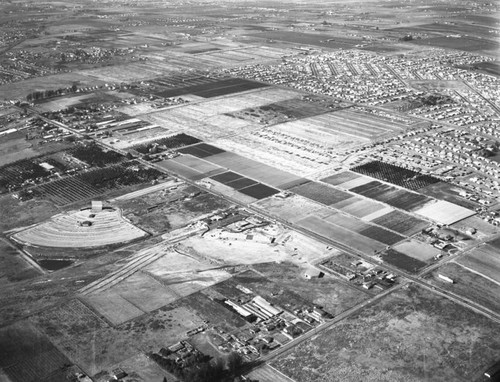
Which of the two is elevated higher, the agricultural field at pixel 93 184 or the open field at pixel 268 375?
the agricultural field at pixel 93 184

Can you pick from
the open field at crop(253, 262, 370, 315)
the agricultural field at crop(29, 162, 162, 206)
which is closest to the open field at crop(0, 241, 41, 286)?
the agricultural field at crop(29, 162, 162, 206)

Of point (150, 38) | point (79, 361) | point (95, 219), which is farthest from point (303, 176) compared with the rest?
point (150, 38)

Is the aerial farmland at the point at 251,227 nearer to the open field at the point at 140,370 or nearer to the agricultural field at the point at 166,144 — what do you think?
the open field at the point at 140,370

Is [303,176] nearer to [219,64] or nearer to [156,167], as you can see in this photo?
[156,167]

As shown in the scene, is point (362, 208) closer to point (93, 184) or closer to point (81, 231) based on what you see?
point (81, 231)

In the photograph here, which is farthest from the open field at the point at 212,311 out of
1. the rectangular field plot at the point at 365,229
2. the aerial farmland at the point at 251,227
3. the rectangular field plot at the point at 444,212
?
the rectangular field plot at the point at 444,212
